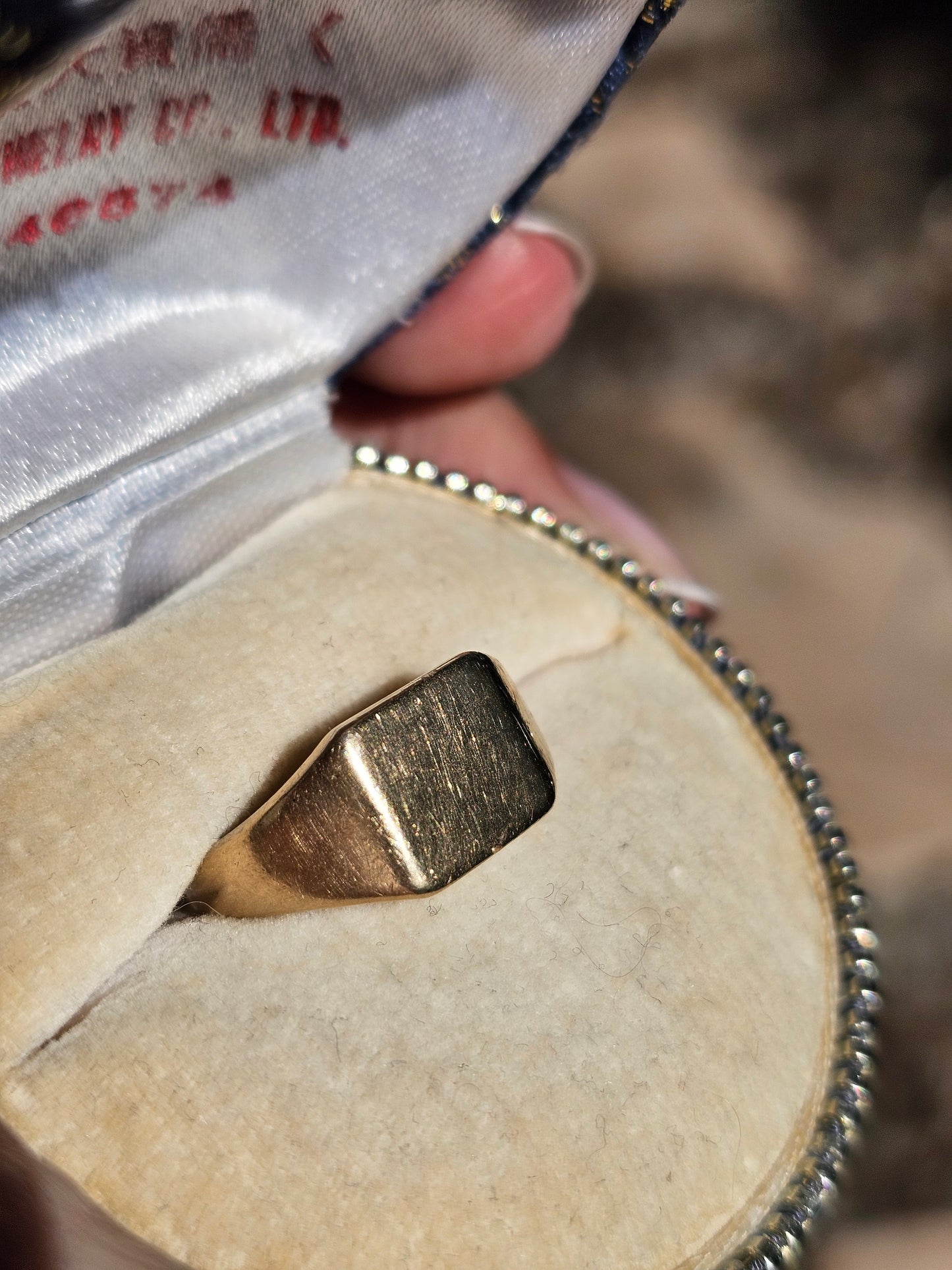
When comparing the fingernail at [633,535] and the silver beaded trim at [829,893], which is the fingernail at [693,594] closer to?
the fingernail at [633,535]

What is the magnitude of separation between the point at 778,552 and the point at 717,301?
0.19 metres

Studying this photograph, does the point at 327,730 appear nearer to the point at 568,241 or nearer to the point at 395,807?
the point at 395,807

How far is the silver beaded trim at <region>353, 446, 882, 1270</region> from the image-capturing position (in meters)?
0.30

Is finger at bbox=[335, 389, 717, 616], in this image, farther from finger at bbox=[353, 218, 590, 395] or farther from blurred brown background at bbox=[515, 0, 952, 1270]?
blurred brown background at bbox=[515, 0, 952, 1270]

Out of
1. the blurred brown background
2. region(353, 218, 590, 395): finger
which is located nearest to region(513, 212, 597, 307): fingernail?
region(353, 218, 590, 395): finger

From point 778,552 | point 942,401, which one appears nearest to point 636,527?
point 778,552

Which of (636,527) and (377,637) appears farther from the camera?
(636,527)

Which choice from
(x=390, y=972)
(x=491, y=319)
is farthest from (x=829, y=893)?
(x=491, y=319)

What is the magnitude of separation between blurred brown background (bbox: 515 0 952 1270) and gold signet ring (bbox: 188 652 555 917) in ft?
1.56

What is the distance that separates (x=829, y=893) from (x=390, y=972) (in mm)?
166

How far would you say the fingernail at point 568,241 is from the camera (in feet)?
1.57

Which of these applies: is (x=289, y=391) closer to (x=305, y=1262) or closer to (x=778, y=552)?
(x=305, y=1262)

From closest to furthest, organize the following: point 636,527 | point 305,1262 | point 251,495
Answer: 1. point 305,1262
2. point 251,495
3. point 636,527

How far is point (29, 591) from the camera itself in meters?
0.33
